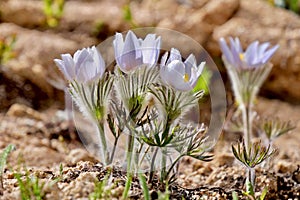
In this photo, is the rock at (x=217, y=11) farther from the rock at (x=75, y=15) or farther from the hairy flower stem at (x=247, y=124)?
the hairy flower stem at (x=247, y=124)

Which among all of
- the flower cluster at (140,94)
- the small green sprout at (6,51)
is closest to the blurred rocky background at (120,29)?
the small green sprout at (6,51)

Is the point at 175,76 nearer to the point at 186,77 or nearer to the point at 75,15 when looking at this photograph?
the point at 186,77

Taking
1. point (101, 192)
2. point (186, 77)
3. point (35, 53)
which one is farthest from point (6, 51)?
→ point (101, 192)

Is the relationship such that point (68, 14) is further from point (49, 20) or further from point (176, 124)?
point (176, 124)

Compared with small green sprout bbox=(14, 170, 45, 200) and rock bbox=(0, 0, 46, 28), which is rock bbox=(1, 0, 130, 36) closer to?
rock bbox=(0, 0, 46, 28)

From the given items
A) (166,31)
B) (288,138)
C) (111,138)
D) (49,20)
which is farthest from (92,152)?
(49,20)

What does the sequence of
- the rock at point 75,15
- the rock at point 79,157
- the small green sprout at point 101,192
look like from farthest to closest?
the rock at point 75,15
the rock at point 79,157
the small green sprout at point 101,192
